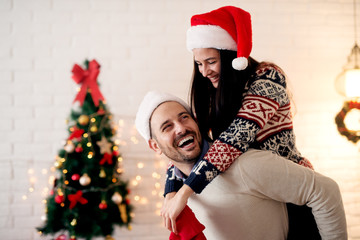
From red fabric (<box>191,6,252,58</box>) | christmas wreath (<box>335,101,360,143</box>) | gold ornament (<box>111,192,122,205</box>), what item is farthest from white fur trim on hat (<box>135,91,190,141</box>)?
christmas wreath (<box>335,101,360,143</box>)

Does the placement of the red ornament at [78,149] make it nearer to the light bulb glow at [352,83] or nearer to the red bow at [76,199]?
the red bow at [76,199]

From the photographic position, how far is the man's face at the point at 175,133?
1.29m

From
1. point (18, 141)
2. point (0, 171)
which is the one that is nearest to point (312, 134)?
point (18, 141)

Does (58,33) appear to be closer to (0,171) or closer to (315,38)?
(0,171)

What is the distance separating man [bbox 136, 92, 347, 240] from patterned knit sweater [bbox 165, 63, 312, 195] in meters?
0.05

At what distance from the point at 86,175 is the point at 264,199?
1.19m

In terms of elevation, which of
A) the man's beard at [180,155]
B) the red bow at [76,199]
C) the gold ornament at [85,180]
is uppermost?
the man's beard at [180,155]

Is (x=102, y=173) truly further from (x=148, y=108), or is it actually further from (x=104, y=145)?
(x=148, y=108)

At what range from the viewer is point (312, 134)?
8.16 feet

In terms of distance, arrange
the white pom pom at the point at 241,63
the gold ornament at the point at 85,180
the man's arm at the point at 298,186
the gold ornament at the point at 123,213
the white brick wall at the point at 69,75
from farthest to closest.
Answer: the white brick wall at the point at 69,75
the gold ornament at the point at 123,213
the gold ornament at the point at 85,180
the white pom pom at the point at 241,63
the man's arm at the point at 298,186

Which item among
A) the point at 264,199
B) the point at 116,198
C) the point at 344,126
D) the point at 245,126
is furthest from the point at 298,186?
the point at 344,126

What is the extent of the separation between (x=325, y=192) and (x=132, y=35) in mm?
1860

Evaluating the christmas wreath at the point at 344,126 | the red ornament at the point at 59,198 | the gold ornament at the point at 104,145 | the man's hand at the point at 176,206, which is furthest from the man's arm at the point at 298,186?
the christmas wreath at the point at 344,126

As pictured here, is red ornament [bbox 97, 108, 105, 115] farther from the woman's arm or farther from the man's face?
the woman's arm
